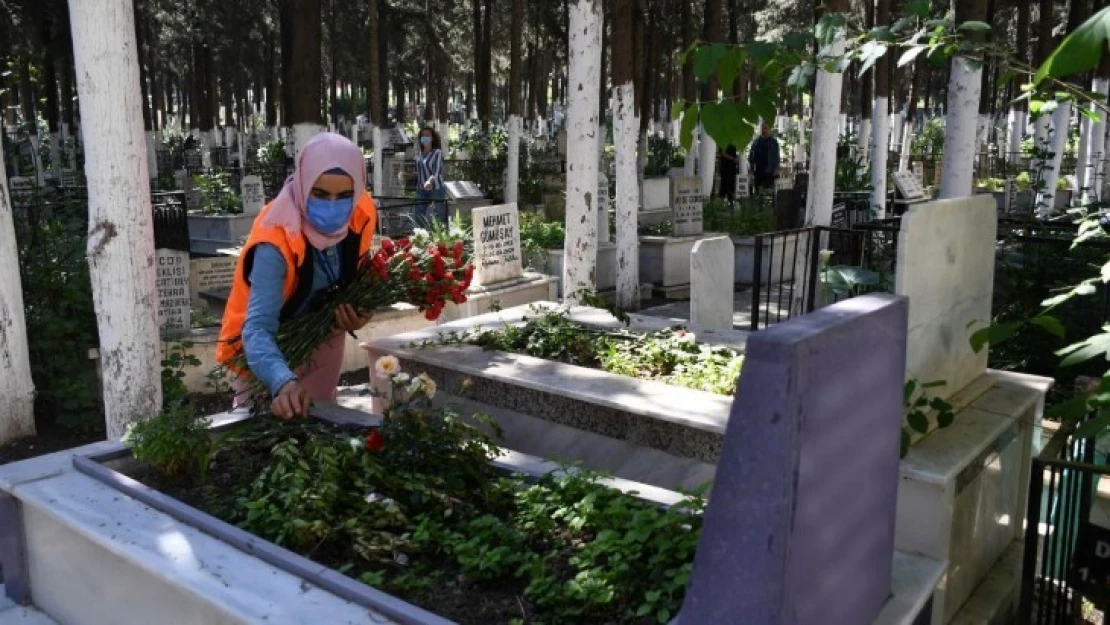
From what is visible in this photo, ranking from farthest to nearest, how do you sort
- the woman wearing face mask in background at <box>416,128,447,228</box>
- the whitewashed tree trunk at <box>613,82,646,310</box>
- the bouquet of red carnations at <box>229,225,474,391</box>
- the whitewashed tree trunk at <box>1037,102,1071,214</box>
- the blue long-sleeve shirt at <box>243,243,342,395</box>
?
the woman wearing face mask in background at <box>416,128,447,228</box> → the whitewashed tree trunk at <box>1037,102,1071,214</box> → the whitewashed tree trunk at <box>613,82,646,310</box> → the bouquet of red carnations at <box>229,225,474,391</box> → the blue long-sleeve shirt at <box>243,243,342,395</box>

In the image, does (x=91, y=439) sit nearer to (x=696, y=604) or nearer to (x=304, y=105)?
(x=696, y=604)

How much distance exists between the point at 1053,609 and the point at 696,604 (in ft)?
8.39

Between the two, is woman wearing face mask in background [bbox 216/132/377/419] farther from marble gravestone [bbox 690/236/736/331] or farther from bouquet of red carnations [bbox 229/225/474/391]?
marble gravestone [bbox 690/236/736/331]

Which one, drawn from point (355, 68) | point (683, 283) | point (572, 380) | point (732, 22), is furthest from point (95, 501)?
point (355, 68)

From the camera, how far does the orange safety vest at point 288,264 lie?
4.11m

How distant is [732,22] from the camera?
23.7m

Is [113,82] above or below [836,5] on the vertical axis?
below

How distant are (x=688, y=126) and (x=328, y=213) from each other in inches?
74.5

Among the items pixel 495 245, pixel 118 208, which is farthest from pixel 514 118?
pixel 118 208

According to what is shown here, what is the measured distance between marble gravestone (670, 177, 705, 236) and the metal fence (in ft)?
30.7

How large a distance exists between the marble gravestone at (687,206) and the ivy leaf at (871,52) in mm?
10559

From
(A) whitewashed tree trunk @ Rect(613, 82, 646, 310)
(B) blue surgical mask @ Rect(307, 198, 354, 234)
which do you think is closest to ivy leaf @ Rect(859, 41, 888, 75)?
(B) blue surgical mask @ Rect(307, 198, 354, 234)

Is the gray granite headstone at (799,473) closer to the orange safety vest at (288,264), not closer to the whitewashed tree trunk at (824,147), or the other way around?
the orange safety vest at (288,264)

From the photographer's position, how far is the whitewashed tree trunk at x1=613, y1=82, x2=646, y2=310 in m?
11.4
